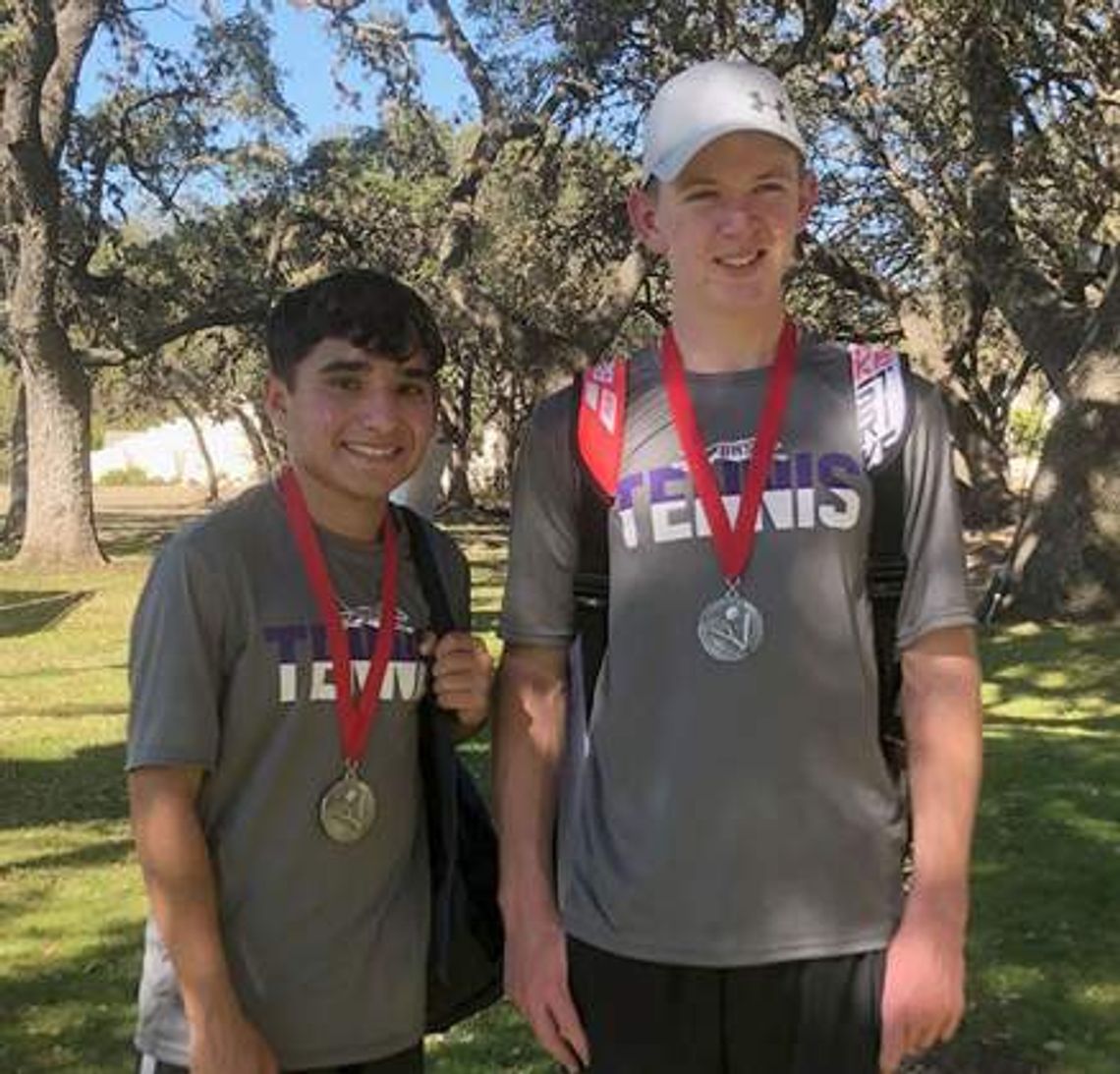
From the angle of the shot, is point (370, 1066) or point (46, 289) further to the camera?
point (46, 289)

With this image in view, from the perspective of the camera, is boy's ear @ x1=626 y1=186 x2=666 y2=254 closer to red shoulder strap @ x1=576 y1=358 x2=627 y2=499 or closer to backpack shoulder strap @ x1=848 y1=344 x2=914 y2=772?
red shoulder strap @ x1=576 y1=358 x2=627 y2=499

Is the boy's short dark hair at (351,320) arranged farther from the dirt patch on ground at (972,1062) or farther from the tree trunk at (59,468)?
the tree trunk at (59,468)

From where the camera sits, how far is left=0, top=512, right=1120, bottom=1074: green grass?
443 cm

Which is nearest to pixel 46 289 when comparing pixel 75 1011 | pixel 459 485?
pixel 459 485

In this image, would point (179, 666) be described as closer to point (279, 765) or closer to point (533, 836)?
point (279, 765)

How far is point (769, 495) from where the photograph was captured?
6.85 ft

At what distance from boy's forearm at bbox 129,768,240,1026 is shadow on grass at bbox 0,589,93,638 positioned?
12.9m

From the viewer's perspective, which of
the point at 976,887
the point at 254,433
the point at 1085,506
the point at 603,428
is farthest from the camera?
the point at 254,433

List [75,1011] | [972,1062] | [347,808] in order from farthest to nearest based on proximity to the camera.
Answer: [75,1011]
[972,1062]
[347,808]

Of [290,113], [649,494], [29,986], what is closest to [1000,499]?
[290,113]

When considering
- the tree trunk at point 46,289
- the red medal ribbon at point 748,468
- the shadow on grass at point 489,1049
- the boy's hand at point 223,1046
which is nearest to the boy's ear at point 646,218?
the red medal ribbon at point 748,468

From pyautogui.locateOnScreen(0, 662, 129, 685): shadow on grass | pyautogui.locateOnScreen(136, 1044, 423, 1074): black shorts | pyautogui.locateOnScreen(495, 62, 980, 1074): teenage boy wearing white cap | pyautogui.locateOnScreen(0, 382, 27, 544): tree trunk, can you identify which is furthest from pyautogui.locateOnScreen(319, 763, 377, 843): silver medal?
pyautogui.locateOnScreen(0, 382, 27, 544): tree trunk

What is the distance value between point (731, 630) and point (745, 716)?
115 mm

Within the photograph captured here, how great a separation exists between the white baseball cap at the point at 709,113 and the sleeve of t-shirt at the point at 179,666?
2.86 ft
